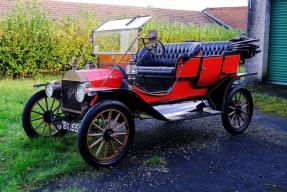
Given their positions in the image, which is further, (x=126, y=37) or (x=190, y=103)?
(x=190, y=103)

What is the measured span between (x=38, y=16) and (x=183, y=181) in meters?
9.65

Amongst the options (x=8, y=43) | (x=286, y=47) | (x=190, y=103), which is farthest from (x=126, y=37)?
(x=8, y=43)

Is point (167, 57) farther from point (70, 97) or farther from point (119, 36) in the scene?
point (70, 97)

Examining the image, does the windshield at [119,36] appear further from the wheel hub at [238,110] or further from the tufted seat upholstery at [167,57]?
the wheel hub at [238,110]

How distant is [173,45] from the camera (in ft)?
19.7

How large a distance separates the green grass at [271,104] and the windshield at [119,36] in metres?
3.53

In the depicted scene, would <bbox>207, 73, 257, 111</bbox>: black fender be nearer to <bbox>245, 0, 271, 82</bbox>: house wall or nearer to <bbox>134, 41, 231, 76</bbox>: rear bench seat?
<bbox>134, 41, 231, 76</bbox>: rear bench seat

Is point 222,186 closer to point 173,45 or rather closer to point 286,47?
point 173,45

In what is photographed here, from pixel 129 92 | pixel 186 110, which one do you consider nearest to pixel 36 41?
pixel 186 110

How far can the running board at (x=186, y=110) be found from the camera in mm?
4892

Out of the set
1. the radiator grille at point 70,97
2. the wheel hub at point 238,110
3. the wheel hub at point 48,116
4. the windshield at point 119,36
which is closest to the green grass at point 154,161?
the radiator grille at point 70,97

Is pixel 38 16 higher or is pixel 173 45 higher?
pixel 38 16

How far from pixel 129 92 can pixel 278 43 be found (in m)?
6.73

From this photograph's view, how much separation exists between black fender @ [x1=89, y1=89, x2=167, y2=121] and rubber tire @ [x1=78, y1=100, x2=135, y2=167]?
0.15 m
